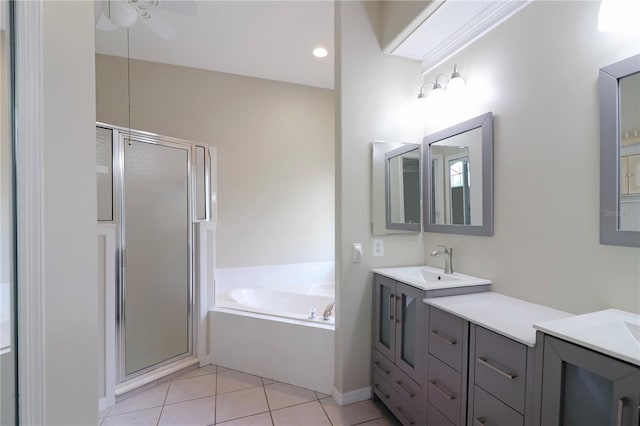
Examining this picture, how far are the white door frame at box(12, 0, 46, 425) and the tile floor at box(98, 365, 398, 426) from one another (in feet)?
5.08

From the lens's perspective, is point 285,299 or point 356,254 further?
point 285,299

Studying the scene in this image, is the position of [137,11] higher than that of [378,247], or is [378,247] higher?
[137,11]

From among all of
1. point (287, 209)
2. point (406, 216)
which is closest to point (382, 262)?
point (406, 216)

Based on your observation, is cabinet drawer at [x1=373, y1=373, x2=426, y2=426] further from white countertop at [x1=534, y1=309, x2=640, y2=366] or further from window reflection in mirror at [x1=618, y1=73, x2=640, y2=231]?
window reflection in mirror at [x1=618, y1=73, x2=640, y2=231]

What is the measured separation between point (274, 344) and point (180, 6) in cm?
262

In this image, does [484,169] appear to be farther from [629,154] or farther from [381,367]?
[381,367]

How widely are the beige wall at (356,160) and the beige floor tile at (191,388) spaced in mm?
1011

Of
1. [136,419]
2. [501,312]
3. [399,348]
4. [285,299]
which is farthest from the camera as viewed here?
[285,299]

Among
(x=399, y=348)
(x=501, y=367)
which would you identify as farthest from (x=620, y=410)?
(x=399, y=348)

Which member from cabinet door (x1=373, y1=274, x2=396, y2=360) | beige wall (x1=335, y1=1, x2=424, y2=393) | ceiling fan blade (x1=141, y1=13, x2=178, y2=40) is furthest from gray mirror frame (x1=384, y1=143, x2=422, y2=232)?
ceiling fan blade (x1=141, y1=13, x2=178, y2=40)

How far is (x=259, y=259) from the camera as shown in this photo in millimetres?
3381

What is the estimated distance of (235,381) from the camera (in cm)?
232

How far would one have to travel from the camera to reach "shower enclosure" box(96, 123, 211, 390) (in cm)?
212

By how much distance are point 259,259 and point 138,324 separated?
1.37 meters
